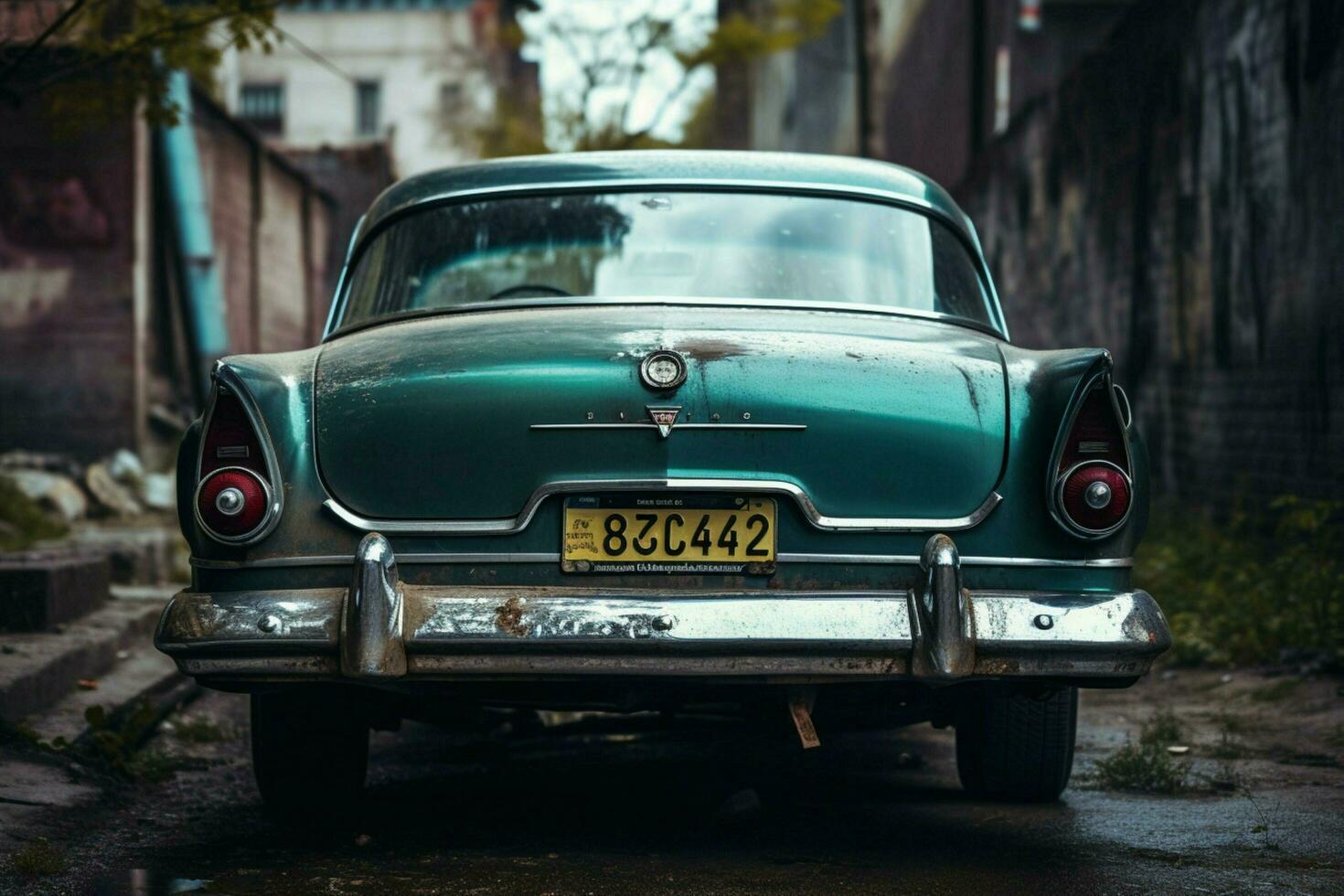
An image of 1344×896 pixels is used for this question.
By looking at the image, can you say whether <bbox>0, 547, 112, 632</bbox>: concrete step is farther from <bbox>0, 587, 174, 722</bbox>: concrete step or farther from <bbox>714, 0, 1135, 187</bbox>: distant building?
<bbox>714, 0, 1135, 187</bbox>: distant building

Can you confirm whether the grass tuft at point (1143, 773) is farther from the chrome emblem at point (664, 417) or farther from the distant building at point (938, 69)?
the distant building at point (938, 69)

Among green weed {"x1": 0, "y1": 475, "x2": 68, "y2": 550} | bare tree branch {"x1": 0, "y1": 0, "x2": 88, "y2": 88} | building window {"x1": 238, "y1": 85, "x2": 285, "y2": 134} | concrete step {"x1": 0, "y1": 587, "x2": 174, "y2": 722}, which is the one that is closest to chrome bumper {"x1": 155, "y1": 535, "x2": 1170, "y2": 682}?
concrete step {"x1": 0, "y1": 587, "x2": 174, "y2": 722}

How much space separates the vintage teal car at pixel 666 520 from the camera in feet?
11.6

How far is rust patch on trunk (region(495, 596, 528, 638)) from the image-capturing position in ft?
11.6

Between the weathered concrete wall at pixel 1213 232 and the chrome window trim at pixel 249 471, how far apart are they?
541 cm

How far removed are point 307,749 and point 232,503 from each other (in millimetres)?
818

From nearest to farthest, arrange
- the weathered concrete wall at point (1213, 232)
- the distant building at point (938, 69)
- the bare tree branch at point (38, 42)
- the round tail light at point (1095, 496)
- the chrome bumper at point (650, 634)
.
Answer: the chrome bumper at point (650, 634), the round tail light at point (1095, 496), the bare tree branch at point (38, 42), the weathered concrete wall at point (1213, 232), the distant building at point (938, 69)

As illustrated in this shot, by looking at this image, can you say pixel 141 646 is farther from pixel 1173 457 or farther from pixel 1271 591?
pixel 1173 457

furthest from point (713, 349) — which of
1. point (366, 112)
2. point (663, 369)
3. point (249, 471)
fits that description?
point (366, 112)

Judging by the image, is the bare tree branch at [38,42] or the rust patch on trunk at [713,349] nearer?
the rust patch on trunk at [713,349]

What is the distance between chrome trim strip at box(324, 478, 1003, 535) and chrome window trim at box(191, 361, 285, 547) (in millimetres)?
115

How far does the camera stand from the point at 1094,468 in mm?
3787

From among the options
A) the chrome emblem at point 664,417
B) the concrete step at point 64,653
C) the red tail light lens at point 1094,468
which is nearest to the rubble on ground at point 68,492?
the concrete step at point 64,653

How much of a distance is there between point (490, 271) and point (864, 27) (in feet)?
46.2
